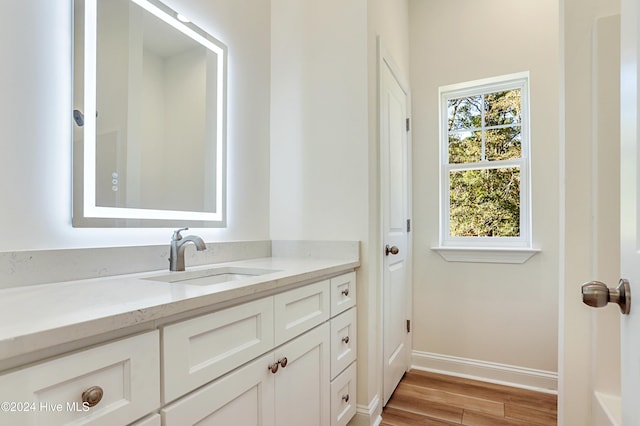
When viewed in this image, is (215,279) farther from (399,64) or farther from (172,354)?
(399,64)

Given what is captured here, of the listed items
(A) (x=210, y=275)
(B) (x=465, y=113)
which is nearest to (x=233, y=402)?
(A) (x=210, y=275)

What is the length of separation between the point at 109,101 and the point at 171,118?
0.28 metres

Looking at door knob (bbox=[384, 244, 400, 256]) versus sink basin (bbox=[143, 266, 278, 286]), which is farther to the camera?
door knob (bbox=[384, 244, 400, 256])

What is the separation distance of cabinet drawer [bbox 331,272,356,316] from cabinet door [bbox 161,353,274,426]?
1.67ft

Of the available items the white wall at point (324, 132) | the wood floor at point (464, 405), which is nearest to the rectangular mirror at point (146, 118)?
the white wall at point (324, 132)

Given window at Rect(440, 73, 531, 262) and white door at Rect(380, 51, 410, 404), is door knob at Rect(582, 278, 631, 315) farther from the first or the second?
window at Rect(440, 73, 531, 262)

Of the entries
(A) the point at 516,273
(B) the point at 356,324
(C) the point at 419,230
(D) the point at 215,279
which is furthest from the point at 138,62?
(A) the point at 516,273

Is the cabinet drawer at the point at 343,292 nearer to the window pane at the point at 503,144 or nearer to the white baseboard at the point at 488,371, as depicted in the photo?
the white baseboard at the point at 488,371

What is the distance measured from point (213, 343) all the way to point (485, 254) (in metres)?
2.08

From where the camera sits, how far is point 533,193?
7.55ft

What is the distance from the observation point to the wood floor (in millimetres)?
1906

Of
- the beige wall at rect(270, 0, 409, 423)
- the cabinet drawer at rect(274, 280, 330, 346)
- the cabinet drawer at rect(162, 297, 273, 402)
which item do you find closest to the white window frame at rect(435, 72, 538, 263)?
the beige wall at rect(270, 0, 409, 423)

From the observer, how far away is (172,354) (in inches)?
31.3

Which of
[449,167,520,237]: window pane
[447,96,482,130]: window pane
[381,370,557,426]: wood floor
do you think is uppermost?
[447,96,482,130]: window pane
